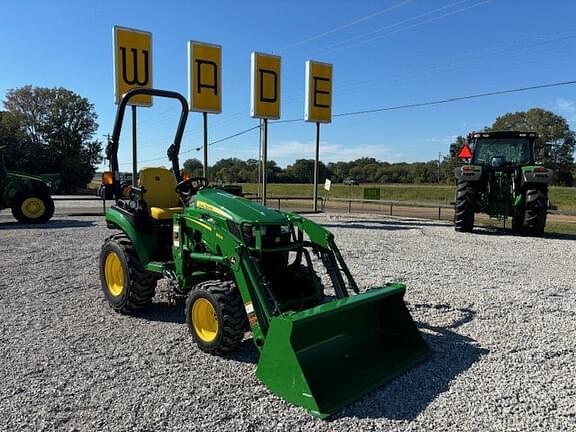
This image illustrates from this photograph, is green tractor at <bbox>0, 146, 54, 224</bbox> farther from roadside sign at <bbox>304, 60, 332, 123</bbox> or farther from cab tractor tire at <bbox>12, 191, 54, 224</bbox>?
roadside sign at <bbox>304, 60, 332, 123</bbox>

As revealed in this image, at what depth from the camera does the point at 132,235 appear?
16.0ft

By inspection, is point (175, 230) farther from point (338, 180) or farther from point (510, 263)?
point (338, 180)

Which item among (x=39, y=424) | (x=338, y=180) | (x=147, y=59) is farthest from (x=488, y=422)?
(x=338, y=180)

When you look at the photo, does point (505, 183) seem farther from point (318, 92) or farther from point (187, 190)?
point (187, 190)

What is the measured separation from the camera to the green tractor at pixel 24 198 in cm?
1342

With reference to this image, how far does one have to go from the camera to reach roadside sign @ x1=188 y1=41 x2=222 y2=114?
41.4 ft

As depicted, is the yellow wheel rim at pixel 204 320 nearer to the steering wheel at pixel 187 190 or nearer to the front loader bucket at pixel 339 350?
the front loader bucket at pixel 339 350

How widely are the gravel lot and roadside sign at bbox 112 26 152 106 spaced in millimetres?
6331

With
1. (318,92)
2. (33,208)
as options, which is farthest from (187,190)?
(318,92)

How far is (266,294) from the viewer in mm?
3572

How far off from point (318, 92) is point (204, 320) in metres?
12.6

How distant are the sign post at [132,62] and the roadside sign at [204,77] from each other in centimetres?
109

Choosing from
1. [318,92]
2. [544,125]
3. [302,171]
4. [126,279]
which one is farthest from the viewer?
[302,171]

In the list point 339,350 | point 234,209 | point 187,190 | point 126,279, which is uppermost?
point 187,190
